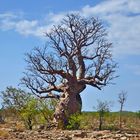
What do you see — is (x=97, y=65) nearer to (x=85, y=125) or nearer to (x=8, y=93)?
(x=85, y=125)

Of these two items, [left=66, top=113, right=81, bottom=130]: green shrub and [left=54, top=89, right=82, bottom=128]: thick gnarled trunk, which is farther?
[left=54, top=89, right=82, bottom=128]: thick gnarled trunk

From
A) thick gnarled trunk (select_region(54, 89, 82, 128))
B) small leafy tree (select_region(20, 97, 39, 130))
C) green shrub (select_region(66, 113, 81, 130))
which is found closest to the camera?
green shrub (select_region(66, 113, 81, 130))

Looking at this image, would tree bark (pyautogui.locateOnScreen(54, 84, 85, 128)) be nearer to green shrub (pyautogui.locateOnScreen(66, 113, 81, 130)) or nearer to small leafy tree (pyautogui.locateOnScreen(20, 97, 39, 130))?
green shrub (pyautogui.locateOnScreen(66, 113, 81, 130))

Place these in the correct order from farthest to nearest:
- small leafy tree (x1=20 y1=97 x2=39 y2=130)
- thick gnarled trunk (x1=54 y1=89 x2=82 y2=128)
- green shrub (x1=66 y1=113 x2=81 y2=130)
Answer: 1. small leafy tree (x1=20 y1=97 x2=39 y2=130)
2. thick gnarled trunk (x1=54 y1=89 x2=82 y2=128)
3. green shrub (x1=66 y1=113 x2=81 y2=130)

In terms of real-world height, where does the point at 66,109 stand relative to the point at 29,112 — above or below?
above

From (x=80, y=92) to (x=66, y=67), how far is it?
84.8 inches

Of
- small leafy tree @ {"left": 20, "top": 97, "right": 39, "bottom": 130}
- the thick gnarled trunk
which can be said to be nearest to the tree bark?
the thick gnarled trunk

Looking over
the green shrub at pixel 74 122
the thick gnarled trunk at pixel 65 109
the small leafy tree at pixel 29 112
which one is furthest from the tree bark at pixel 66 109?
the small leafy tree at pixel 29 112

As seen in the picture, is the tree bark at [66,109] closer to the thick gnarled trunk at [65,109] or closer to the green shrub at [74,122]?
the thick gnarled trunk at [65,109]

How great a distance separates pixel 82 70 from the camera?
3709 centimetres

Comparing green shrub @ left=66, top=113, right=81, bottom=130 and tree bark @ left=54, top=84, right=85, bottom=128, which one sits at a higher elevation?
tree bark @ left=54, top=84, right=85, bottom=128

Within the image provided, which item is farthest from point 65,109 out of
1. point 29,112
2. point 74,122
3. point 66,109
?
point 29,112

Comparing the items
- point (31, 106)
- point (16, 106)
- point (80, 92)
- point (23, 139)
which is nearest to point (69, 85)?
point (80, 92)

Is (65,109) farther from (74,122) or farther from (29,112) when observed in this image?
(29,112)
